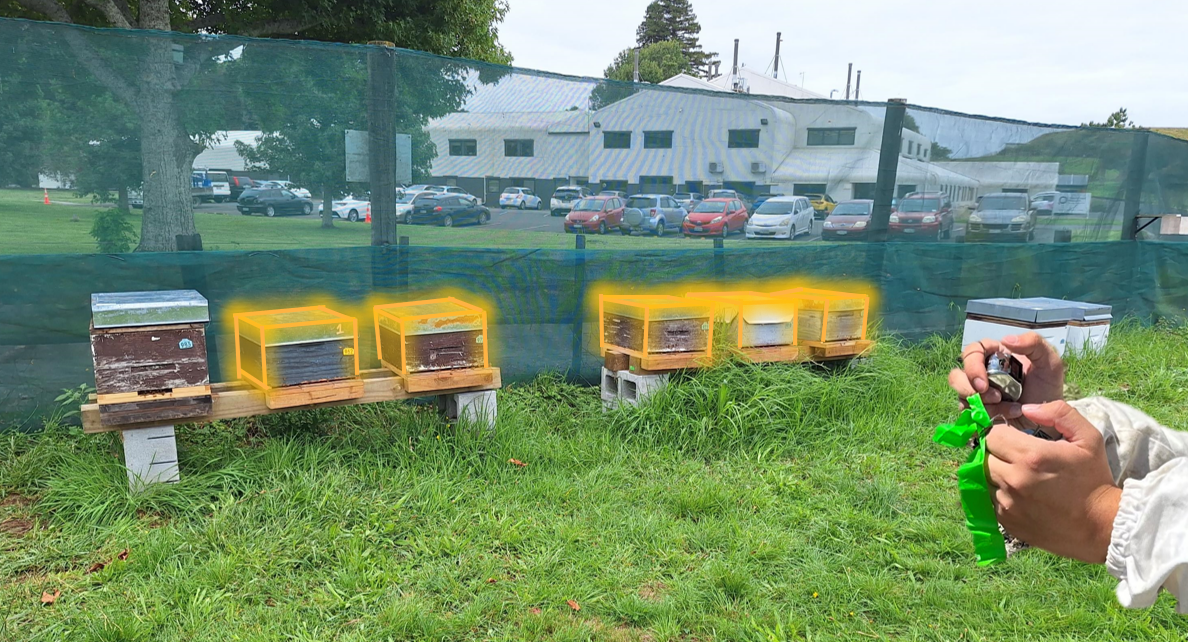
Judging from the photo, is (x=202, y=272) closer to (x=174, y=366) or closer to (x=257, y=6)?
(x=174, y=366)

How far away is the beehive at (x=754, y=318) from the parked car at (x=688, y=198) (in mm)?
971

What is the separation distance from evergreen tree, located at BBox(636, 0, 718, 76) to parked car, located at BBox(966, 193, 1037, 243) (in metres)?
77.8

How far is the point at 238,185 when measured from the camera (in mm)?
4492

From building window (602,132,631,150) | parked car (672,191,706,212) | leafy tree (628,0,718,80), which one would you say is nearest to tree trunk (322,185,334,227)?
building window (602,132,631,150)

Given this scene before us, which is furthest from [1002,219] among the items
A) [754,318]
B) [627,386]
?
[627,386]

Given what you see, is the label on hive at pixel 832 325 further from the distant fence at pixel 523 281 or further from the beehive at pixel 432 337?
the beehive at pixel 432 337

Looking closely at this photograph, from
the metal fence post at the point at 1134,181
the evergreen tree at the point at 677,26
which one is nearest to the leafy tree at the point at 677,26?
the evergreen tree at the point at 677,26

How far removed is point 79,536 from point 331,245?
2088mm

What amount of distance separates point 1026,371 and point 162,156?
430 centimetres

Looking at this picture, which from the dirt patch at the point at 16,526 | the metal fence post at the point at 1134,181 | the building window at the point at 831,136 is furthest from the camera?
the metal fence post at the point at 1134,181

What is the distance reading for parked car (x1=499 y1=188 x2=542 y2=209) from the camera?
533 cm

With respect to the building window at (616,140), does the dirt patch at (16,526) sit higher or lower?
lower

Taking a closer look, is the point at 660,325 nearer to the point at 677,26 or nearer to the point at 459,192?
the point at 459,192

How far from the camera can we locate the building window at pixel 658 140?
580 cm
